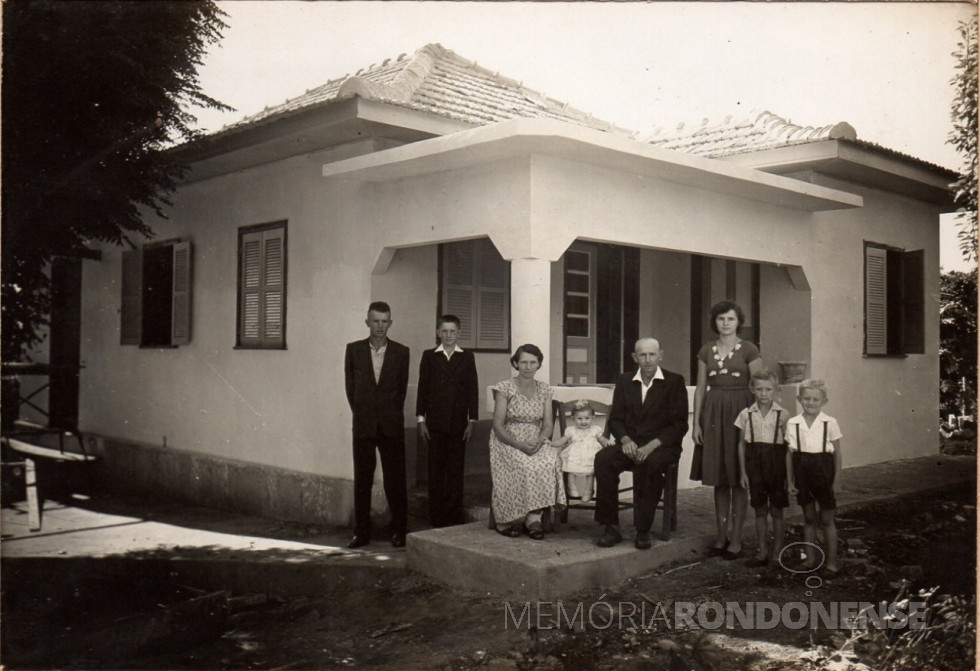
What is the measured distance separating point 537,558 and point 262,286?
4583 millimetres

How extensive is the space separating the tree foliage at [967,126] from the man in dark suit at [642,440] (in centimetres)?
193

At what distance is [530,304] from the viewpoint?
6.10 meters

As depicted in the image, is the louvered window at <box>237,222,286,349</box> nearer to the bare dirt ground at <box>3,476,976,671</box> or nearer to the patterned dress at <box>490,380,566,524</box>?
the bare dirt ground at <box>3,476,976,671</box>

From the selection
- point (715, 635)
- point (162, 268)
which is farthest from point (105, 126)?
point (715, 635)

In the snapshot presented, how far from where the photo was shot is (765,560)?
5570mm

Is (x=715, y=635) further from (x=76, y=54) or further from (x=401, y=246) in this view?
(x=76, y=54)

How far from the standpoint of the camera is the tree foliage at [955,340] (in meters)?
8.08

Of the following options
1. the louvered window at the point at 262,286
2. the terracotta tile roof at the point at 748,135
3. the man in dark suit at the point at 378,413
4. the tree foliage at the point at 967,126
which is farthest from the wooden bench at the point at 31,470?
the tree foliage at the point at 967,126

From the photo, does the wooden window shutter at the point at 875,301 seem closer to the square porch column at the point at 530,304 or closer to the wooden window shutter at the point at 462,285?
the wooden window shutter at the point at 462,285

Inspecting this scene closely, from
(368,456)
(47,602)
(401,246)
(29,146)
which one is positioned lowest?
(47,602)

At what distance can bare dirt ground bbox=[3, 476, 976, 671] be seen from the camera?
4.38 metres

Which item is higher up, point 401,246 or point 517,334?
point 401,246

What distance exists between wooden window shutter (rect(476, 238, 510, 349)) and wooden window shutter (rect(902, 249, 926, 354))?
4.55m

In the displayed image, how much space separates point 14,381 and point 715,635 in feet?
40.7
